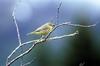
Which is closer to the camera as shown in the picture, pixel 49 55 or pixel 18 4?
pixel 18 4

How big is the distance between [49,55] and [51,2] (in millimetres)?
5367

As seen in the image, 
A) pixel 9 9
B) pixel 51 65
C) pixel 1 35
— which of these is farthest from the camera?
pixel 9 9

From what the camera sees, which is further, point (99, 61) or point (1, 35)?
point (1, 35)

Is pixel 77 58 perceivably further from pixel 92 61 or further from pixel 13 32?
pixel 13 32

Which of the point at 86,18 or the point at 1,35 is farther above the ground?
the point at 86,18

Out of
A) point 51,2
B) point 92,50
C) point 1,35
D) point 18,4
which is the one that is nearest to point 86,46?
point 92,50

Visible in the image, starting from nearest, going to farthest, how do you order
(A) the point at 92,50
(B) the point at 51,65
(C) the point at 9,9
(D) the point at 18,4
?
(D) the point at 18,4
(B) the point at 51,65
(A) the point at 92,50
(C) the point at 9,9

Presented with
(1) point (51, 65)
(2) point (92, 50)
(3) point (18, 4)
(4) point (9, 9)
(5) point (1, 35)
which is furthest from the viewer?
(4) point (9, 9)

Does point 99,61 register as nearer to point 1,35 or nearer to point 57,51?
point 57,51

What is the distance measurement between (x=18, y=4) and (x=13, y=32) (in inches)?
405

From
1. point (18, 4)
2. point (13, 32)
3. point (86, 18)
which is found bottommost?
point (13, 32)

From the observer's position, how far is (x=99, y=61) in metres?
11.0

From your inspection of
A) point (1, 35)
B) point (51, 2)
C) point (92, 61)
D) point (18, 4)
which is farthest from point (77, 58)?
point (18, 4)

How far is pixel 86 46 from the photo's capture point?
11.4m
